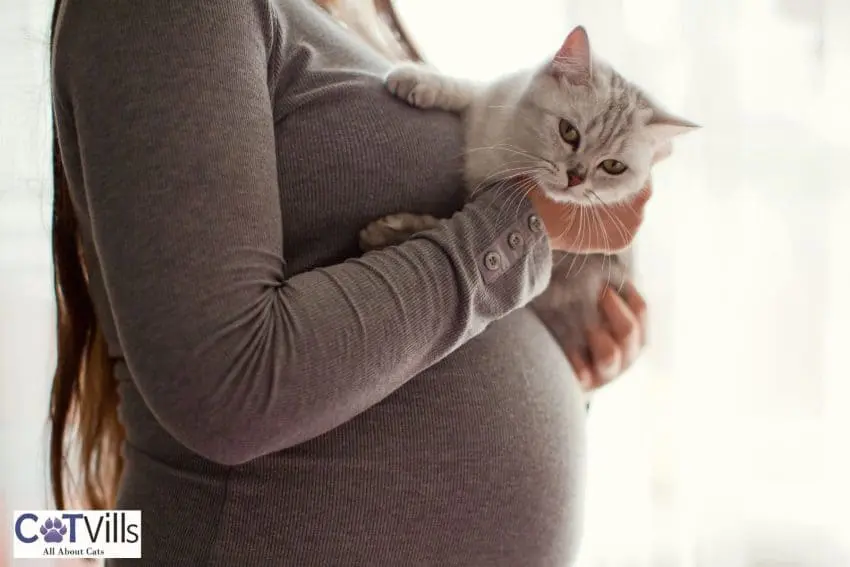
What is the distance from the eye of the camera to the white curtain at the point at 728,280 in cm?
131

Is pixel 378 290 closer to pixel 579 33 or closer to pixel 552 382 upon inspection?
pixel 552 382

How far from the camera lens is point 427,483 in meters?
0.76

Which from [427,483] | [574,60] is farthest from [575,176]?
[427,483]

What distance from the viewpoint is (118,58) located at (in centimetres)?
61

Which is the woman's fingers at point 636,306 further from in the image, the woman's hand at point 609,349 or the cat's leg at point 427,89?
the cat's leg at point 427,89

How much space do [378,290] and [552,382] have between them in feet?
0.99

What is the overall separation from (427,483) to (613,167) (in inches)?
20.3

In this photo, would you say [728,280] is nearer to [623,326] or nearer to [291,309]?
[623,326]

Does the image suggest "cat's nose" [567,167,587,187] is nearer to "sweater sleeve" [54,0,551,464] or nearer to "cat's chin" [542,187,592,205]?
"cat's chin" [542,187,592,205]

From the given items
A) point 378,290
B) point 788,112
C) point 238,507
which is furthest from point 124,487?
point 788,112

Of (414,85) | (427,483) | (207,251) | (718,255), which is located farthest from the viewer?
(718,255)

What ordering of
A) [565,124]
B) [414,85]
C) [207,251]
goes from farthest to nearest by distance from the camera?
[565,124] → [414,85] → [207,251]

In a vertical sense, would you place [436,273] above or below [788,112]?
below

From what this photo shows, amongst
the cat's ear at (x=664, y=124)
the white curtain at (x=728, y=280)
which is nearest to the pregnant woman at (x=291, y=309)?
the cat's ear at (x=664, y=124)
